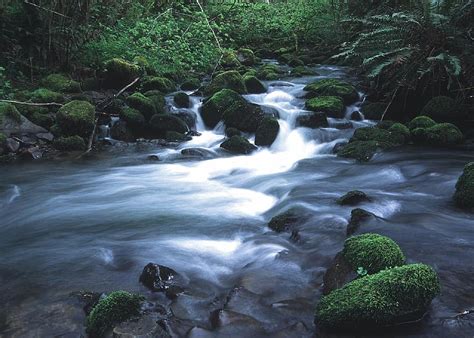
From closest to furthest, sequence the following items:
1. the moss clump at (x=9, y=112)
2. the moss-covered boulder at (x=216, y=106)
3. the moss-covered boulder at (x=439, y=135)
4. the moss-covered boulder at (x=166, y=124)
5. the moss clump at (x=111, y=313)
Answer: the moss clump at (x=111, y=313) → the moss-covered boulder at (x=439, y=135) → the moss clump at (x=9, y=112) → the moss-covered boulder at (x=166, y=124) → the moss-covered boulder at (x=216, y=106)

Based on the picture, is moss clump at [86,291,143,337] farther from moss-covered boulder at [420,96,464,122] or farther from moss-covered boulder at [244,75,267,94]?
moss-covered boulder at [244,75,267,94]

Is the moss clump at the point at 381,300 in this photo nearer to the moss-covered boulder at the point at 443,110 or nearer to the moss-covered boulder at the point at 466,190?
the moss-covered boulder at the point at 466,190

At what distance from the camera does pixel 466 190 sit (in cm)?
567

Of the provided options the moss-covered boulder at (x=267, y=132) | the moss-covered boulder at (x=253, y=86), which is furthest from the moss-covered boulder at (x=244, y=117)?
the moss-covered boulder at (x=253, y=86)

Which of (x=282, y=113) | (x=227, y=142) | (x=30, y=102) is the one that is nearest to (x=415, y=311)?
(x=227, y=142)

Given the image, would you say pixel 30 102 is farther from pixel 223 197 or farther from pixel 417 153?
pixel 417 153

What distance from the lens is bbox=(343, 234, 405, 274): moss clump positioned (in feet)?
11.8

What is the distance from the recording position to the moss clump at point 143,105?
422 inches

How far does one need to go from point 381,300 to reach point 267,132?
7.22m

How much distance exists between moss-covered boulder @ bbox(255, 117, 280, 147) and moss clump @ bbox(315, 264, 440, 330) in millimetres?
6886

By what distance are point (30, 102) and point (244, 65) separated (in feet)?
29.0

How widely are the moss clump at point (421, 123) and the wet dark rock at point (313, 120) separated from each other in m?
1.94

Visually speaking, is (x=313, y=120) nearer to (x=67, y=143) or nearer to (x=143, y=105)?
(x=143, y=105)

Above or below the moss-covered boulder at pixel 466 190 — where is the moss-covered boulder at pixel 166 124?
above
